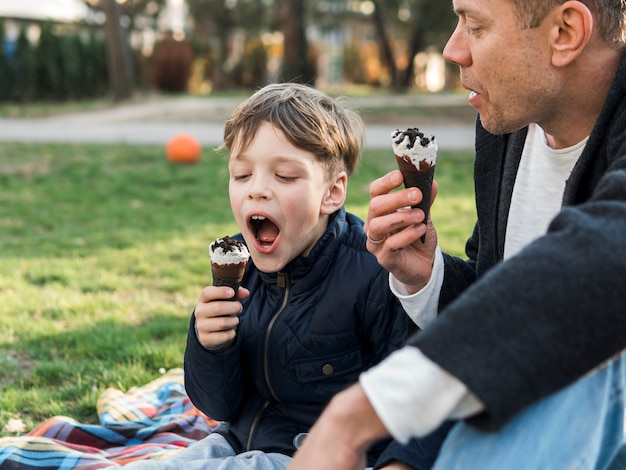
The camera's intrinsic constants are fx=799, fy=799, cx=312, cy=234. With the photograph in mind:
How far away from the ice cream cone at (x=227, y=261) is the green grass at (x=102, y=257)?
1392mm

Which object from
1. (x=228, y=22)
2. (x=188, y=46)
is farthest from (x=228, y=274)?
(x=228, y=22)

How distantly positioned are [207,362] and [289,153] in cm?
70

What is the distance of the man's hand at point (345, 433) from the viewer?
1.54m

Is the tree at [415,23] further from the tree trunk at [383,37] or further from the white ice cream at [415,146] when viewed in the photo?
the white ice cream at [415,146]

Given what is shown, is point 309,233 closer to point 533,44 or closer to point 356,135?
point 356,135

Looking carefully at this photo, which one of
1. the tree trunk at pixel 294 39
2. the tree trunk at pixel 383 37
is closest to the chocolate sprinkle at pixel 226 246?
the tree trunk at pixel 294 39

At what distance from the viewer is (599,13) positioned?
79.2 inches

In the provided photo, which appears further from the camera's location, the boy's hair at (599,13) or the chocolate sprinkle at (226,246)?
the chocolate sprinkle at (226,246)

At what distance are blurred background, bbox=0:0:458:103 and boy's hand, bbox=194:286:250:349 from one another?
545cm

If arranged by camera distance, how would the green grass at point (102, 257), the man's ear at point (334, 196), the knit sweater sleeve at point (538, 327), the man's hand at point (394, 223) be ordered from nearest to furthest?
the knit sweater sleeve at point (538, 327) < the man's hand at point (394, 223) < the man's ear at point (334, 196) < the green grass at point (102, 257)

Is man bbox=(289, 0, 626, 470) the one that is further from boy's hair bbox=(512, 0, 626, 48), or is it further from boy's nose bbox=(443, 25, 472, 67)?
boy's nose bbox=(443, 25, 472, 67)

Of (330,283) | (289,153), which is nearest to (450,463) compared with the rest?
(330,283)

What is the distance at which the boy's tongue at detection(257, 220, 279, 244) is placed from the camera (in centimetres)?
255

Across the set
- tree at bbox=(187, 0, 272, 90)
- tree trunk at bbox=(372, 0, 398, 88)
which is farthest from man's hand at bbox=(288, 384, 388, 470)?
tree at bbox=(187, 0, 272, 90)
